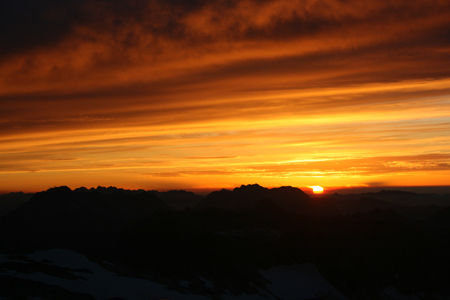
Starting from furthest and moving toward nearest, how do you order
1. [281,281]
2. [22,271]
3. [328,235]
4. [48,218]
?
[48,218], [328,235], [281,281], [22,271]

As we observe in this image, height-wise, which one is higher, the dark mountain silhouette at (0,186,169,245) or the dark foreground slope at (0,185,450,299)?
the dark mountain silhouette at (0,186,169,245)

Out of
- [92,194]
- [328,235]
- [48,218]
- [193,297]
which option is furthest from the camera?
[92,194]

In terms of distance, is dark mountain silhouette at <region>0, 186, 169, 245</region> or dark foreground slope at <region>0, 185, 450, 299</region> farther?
dark mountain silhouette at <region>0, 186, 169, 245</region>

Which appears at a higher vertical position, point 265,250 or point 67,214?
point 67,214

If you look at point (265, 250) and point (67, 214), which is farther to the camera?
point (67, 214)

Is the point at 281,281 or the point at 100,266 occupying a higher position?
the point at 100,266

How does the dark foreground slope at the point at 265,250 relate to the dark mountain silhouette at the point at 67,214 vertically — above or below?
below

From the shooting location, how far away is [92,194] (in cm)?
19600

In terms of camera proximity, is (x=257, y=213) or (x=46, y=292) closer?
(x=46, y=292)

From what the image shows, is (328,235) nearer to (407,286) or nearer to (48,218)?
(407,286)

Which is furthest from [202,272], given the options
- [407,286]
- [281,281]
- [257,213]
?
[257,213]

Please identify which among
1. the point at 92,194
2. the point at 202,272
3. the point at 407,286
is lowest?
the point at 407,286

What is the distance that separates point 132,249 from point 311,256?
3383 centimetres

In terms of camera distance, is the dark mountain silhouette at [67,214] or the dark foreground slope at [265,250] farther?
the dark mountain silhouette at [67,214]
